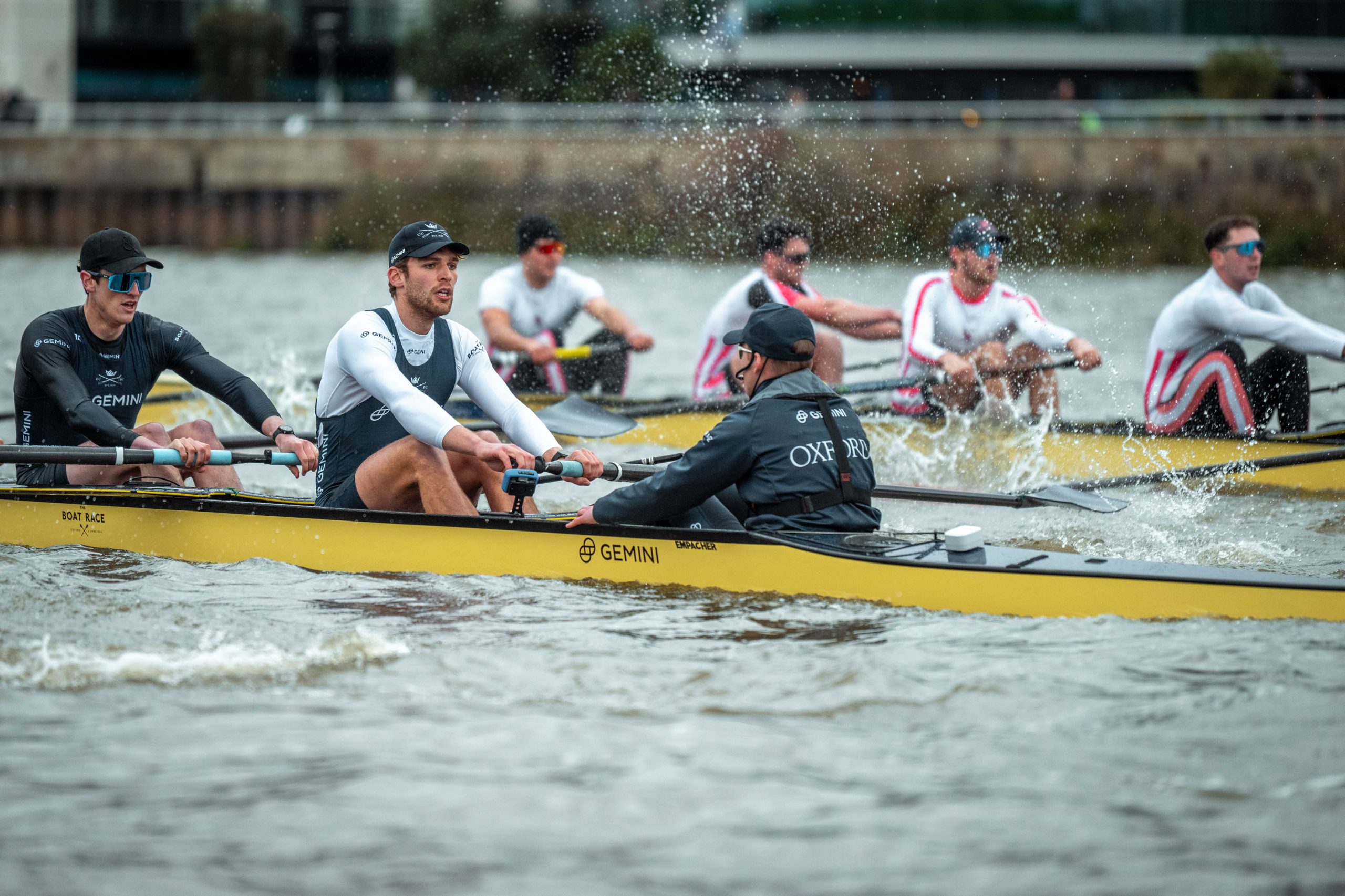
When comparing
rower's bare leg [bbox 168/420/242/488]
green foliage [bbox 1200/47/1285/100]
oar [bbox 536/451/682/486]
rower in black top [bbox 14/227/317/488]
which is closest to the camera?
oar [bbox 536/451/682/486]

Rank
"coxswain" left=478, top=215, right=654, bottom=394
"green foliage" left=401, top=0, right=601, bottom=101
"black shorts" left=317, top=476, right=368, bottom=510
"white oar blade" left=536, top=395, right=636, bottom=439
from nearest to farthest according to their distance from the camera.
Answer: "black shorts" left=317, top=476, right=368, bottom=510 → "white oar blade" left=536, top=395, right=636, bottom=439 → "coxswain" left=478, top=215, right=654, bottom=394 → "green foliage" left=401, top=0, right=601, bottom=101

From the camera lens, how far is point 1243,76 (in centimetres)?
3175

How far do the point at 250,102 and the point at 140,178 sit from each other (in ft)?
35.1

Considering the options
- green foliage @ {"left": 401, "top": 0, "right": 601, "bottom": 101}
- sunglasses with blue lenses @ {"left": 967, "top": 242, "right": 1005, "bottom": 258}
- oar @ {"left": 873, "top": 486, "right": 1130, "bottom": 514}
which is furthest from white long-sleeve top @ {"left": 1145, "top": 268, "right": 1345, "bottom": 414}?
green foliage @ {"left": 401, "top": 0, "right": 601, "bottom": 101}

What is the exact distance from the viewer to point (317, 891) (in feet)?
11.9

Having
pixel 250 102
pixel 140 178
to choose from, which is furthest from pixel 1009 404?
pixel 250 102

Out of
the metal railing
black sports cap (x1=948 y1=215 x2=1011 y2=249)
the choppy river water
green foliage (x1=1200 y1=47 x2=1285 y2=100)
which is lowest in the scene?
the choppy river water

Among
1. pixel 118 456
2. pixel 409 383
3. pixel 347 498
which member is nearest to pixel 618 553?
pixel 409 383

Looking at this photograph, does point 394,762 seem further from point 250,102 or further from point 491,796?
point 250,102

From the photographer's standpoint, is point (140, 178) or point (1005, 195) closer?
point (1005, 195)

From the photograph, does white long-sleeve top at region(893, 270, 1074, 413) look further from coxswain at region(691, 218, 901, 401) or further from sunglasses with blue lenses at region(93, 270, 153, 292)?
sunglasses with blue lenses at region(93, 270, 153, 292)

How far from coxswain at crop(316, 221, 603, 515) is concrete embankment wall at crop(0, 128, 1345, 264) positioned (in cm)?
1839

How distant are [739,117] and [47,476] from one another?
22952 millimetres

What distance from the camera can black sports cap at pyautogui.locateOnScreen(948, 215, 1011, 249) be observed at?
31.0 feet
